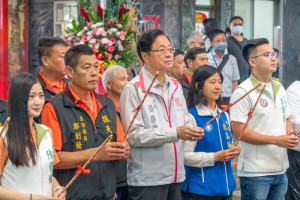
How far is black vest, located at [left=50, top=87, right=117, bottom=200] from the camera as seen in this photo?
370cm

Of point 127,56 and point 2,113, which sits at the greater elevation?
point 127,56

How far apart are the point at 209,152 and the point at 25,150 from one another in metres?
1.68

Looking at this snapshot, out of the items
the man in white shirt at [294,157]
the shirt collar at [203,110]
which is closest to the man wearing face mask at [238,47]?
the man in white shirt at [294,157]

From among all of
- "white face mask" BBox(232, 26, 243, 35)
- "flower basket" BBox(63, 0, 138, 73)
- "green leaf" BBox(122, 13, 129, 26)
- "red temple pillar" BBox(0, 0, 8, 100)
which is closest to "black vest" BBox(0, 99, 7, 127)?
"flower basket" BBox(63, 0, 138, 73)

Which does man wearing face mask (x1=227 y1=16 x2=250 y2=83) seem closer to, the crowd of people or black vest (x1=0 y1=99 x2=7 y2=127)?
the crowd of people

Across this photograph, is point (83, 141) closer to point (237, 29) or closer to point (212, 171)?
point (212, 171)

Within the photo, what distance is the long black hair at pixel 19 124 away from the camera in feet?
10.6

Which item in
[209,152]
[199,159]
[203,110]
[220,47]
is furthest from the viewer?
[220,47]

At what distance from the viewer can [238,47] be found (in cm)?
935

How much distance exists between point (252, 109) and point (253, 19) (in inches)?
409

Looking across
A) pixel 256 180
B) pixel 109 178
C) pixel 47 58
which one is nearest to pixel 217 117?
pixel 256 180

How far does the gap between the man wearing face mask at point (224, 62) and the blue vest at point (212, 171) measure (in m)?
3.88

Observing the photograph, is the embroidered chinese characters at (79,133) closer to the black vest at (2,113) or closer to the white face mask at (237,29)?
the black vest at (2,113)

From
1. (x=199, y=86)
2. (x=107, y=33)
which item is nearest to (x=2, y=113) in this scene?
(x=199, y=86)
